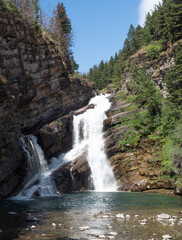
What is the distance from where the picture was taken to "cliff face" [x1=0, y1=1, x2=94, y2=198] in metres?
22.5

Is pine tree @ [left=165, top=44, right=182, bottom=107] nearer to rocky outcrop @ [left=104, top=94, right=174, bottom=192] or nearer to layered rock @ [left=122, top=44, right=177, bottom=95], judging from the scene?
layered rock @ [left=122, top=44, right=177, bottom=95]

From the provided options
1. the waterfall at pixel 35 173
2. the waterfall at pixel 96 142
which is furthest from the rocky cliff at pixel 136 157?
the waterfall at pixel 35 173

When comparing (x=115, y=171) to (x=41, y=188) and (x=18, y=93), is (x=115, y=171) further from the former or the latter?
(x=18, y=93)

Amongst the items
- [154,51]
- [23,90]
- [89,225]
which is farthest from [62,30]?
[89,225]

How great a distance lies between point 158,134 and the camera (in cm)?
2748

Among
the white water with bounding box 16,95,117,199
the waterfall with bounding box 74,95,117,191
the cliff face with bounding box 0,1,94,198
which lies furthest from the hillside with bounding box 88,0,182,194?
the cliff face with bounding box 0,1,94,198

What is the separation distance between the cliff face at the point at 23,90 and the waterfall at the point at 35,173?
1300 mm

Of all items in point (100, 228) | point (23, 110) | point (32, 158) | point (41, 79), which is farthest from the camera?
point (41, 79)

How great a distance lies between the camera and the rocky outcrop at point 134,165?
2379 centimetres

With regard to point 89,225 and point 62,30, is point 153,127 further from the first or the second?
point 62,30

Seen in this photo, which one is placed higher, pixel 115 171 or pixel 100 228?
pixel 115 171

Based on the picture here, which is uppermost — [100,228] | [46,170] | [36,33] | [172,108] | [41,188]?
[36,33]

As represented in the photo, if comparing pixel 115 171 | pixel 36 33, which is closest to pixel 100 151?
pixel 115 171

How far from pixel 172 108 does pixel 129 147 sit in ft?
23.8
